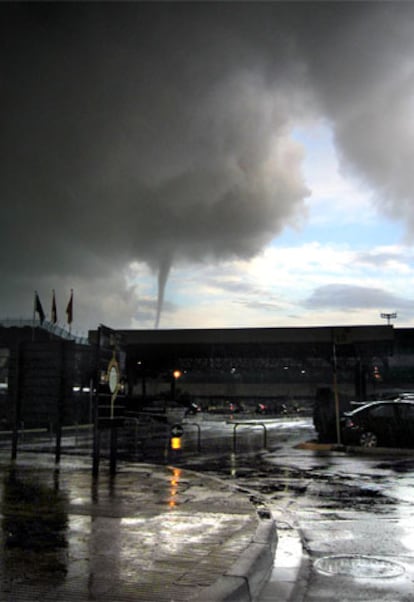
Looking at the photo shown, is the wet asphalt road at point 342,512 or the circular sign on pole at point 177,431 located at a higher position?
the circular sign on pole at point 177,431

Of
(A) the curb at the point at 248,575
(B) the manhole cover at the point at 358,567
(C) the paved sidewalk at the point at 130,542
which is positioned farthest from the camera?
(B) the manhole cover at the point at 358,567

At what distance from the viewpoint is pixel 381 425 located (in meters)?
19.5

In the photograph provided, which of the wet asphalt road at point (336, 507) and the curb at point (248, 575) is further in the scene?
the wet asphalt road at point (336, 507)

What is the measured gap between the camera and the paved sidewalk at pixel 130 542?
5086 mm

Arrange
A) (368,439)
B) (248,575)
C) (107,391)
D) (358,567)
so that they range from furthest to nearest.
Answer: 1. (368,439)
2. (107,391)
3. (358,567)
4. (248,575)

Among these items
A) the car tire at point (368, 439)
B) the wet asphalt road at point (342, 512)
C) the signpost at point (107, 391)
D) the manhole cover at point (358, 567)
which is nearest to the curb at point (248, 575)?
the wet asphalt road at point (342, 512)

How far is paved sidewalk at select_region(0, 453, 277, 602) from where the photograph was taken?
5.09 metres

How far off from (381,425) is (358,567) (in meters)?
13.8

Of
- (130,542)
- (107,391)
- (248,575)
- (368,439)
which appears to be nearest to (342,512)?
(130,542)

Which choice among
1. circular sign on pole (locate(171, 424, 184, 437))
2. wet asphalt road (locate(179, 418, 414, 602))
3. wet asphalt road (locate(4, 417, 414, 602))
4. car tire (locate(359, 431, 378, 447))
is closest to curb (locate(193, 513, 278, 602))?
wet asphalt road (locate(4, 417, 414, 602))

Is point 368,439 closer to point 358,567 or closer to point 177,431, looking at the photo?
point 177,431

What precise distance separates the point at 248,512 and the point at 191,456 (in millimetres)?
9557

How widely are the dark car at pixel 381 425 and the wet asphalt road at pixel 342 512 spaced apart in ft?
4.89

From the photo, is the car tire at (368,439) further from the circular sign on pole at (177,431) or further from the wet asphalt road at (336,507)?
the circular sign on pole at (177,431)
